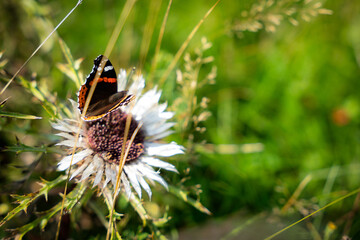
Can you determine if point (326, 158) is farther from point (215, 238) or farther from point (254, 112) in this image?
point (215, 238)

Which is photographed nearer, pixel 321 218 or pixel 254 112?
pixel 321 218

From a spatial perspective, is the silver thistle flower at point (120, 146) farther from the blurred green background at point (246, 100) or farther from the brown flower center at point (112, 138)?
the blurred green background at point (246, 100)

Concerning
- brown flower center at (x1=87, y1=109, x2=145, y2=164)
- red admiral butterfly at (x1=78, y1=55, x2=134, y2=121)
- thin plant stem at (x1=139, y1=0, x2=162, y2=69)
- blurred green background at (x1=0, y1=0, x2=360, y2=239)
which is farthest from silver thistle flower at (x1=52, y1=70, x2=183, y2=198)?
thin plant stem at (x1=139, y1=0, x2=162, y2=69)

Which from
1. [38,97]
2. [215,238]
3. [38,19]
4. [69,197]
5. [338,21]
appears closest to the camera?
[69,197]

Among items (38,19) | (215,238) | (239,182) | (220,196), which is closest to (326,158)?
(239,182)

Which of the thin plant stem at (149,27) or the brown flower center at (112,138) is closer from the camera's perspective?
the brown flower center at (112,138)

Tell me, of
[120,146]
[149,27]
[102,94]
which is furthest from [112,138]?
[149,27]

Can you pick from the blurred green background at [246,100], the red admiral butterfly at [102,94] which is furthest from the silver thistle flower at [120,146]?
the blurred green background at [246,100]
